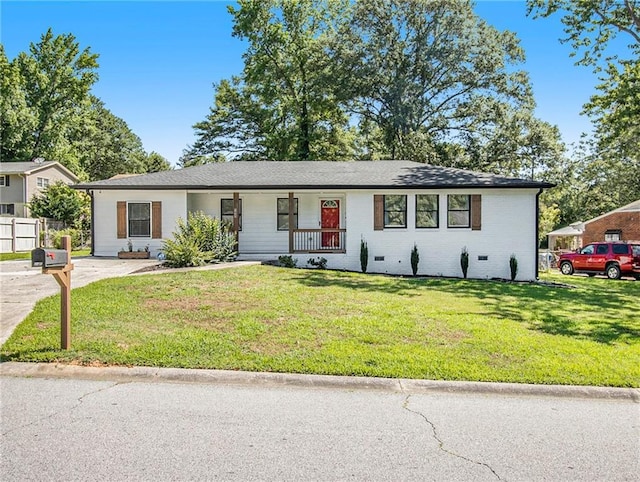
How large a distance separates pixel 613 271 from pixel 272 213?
1528 centimetres

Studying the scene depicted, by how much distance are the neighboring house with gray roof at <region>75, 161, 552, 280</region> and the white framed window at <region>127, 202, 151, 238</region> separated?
0.04 metres

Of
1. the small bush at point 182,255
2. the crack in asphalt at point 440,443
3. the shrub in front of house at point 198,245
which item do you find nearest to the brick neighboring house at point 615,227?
the shrub in front of house at point 198,245

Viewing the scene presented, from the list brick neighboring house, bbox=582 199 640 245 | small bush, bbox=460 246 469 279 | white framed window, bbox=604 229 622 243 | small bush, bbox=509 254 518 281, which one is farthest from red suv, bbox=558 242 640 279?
white framed window, bbox=604 229 622 243

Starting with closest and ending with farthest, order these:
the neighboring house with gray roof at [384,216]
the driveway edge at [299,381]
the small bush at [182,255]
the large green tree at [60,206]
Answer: the driveway edge at [299,381], the small bush at [182,255], the neighboring house with gray roof at [384,216], the large green tree at [60,206]

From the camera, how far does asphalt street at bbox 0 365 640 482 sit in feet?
10.9

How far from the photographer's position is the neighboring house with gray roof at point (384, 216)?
17531 millimetres

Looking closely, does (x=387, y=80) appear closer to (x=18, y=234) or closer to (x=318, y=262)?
(x=318, y=262)

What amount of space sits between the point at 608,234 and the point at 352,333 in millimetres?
33944

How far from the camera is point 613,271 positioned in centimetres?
2139

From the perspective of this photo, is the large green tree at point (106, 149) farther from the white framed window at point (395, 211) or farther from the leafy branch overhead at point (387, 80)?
the white framed window at point (395, 211)

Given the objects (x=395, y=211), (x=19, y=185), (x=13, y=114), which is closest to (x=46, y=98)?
(x=13, y=114)

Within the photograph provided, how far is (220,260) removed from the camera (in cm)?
1541

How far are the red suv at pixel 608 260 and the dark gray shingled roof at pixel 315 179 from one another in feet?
23.7

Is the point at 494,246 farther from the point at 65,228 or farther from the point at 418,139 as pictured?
the point at 65,228
